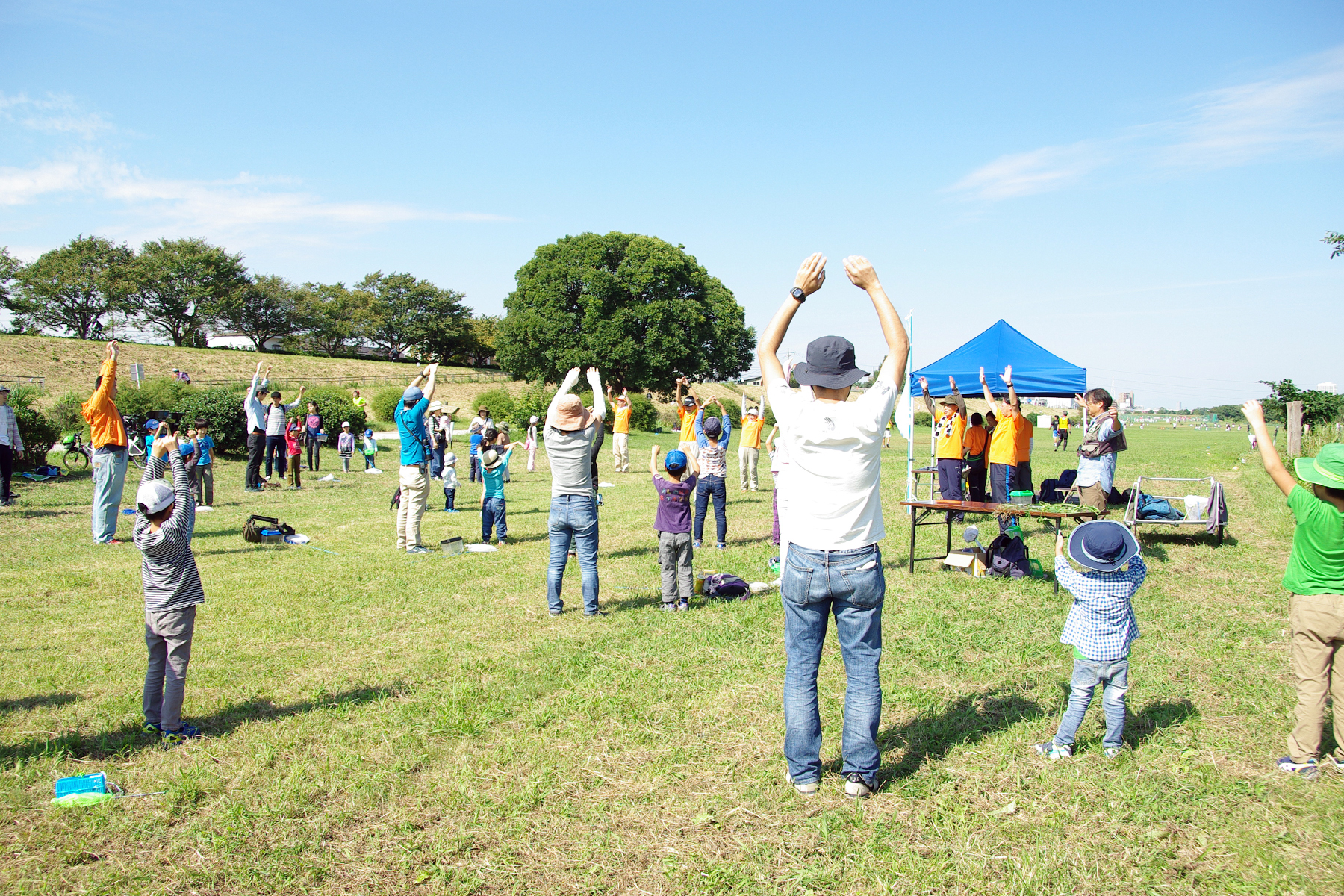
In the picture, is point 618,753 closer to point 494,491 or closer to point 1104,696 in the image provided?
point 1104,696

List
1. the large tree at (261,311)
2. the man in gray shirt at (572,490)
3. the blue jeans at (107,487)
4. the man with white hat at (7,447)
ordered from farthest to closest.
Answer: the large tree at (261,311), the man with white hat at (7,447), the blue jeans at (107,487), the man in gray shirt at (572,490)

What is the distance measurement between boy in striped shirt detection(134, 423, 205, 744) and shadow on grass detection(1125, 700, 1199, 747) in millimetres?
5462

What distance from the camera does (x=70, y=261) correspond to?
2403 inches

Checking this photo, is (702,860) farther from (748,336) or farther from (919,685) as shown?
(748,336)

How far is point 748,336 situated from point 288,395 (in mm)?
32836

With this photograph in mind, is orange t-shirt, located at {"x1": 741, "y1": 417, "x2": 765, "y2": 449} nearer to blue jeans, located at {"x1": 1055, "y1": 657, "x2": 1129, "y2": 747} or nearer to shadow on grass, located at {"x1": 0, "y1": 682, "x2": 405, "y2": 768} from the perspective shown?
shadow on grass, located at {"x1": 0, "y1": 682, "x2": 405, "y2": 768}

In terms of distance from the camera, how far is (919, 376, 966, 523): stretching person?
12188 mm

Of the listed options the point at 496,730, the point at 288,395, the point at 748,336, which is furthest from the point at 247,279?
the point at 496,730

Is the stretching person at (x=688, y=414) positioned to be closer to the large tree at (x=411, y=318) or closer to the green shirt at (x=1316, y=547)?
the green shirt at (x=1316, y=547)

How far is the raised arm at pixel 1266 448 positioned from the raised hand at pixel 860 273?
83.6 inches

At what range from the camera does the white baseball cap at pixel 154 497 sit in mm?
4407

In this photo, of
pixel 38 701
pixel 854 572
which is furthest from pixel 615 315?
pixel 854 572

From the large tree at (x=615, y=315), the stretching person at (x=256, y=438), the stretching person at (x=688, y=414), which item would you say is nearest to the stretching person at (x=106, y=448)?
the stretching person at (x=256, y=438)

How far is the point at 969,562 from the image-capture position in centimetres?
905
